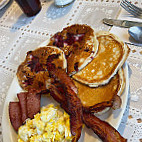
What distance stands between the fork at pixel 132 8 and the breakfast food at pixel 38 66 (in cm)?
70

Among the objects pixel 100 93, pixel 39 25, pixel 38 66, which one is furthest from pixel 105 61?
pixel 39 25

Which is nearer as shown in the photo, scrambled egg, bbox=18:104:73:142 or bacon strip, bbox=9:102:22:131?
scrambled egg, bbox=18:104:73:142

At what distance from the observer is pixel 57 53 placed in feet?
4.67

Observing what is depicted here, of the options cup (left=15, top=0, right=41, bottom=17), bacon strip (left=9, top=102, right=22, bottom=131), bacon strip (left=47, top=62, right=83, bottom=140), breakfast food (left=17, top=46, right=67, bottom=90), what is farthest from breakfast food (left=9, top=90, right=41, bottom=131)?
cup (left=15, top=0, right=41, bottom=17)

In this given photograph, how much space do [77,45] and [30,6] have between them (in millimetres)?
807

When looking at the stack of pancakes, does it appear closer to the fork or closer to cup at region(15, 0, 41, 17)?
the fork

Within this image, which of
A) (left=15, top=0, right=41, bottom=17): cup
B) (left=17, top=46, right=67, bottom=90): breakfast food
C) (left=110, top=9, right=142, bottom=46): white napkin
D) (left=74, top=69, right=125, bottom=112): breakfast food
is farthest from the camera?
(left=15, top=0, right=41, bottom=17): cup

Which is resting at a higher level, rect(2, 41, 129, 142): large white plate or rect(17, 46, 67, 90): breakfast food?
rect(17, 46, 67, 90): breakfast food

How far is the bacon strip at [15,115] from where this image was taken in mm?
1225

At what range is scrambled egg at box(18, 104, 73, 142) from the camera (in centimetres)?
104

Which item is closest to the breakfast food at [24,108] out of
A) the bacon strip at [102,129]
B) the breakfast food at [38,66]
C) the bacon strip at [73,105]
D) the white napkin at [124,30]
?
the breakfast food at [38,66]

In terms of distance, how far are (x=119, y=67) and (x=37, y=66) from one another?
0.61 metres

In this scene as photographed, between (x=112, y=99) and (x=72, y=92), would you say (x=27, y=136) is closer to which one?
(x=72, y=92)

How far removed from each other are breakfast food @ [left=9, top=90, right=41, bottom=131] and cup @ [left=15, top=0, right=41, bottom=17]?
1018 millimetres
